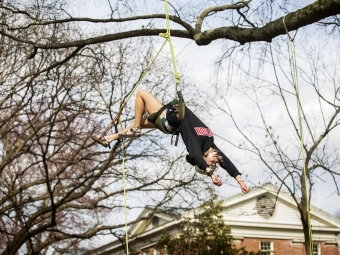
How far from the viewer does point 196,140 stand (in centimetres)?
576

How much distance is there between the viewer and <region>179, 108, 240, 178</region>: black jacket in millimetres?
5613

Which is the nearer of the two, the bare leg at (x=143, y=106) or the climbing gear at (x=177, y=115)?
the climbing gear at (x=177, y=115)

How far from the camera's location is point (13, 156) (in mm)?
17047

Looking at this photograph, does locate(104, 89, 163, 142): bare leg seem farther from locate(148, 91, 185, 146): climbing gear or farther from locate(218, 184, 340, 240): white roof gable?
locate(218, 184, 340, 240): white roof gable

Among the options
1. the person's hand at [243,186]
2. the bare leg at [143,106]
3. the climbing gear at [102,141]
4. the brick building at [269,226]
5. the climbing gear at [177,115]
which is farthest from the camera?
the brick building at [269,226]

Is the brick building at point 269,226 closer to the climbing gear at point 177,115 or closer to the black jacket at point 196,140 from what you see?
the climbing gear at point 177,115

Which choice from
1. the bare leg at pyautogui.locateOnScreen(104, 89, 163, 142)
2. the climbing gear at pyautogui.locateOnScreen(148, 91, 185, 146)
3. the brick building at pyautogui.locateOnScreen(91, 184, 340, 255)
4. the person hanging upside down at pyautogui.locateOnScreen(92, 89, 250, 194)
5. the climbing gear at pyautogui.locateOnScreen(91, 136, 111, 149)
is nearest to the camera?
the person hanging upside down at pyautogui.locateOnScreen(92, 89, 250, 194)

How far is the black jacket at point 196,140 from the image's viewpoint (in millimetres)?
5613

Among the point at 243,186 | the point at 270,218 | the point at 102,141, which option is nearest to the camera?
the point at 243,186

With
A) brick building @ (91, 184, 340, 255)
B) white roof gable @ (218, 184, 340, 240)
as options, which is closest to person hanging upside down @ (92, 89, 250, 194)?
brick building @ (91, 184, 340, 255)

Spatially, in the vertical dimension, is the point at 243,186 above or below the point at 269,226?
below

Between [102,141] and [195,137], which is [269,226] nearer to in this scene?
[102,141]

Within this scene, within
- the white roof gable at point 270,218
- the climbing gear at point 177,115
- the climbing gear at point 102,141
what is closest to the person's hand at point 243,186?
the climbing gear at point 177,115

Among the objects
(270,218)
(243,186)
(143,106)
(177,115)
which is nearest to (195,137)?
(177,115)
